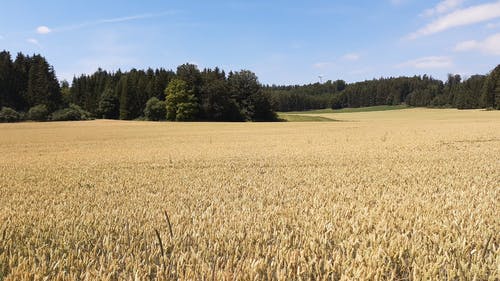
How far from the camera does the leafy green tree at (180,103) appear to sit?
78.4m

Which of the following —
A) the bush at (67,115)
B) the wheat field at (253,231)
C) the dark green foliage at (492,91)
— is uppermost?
the dark green foliage at (492,91)

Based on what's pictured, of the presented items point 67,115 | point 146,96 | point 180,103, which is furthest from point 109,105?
point 180,103

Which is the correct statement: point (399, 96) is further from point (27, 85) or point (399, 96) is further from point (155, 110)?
point (27, 85)

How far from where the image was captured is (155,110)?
80812mm

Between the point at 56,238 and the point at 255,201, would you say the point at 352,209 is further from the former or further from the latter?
the point at 56,238

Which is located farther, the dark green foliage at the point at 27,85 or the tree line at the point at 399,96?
the tree line at the point at 399,96

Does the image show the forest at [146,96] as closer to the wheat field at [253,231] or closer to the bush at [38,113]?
the bush at [38,113]

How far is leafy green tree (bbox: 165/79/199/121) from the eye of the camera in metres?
78.4

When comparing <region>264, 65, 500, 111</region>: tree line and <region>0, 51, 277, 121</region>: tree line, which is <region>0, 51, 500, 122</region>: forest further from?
Result: <region>264, 65, 500, 111</region>: tree line

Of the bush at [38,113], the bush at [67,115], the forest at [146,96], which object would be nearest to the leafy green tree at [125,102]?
the forest at [146,96]

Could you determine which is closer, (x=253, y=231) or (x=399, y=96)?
(x=253, y=231)

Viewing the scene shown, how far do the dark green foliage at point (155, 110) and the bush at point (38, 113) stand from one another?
20.0 meters

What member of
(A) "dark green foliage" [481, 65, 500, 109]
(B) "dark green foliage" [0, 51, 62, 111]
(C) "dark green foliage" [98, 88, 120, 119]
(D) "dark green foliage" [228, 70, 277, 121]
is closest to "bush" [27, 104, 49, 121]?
(B) "dark green foliage" [0, 51, 62, 111]

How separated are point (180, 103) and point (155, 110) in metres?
6.35
